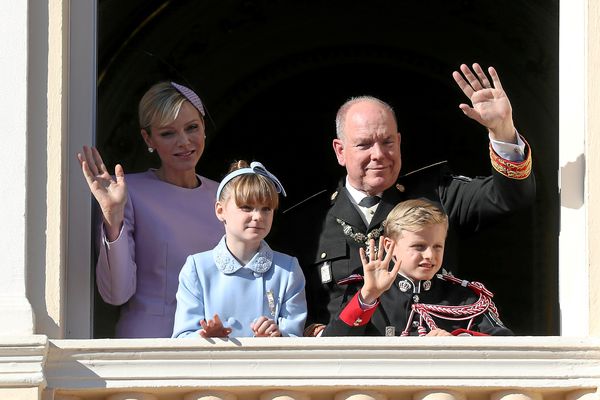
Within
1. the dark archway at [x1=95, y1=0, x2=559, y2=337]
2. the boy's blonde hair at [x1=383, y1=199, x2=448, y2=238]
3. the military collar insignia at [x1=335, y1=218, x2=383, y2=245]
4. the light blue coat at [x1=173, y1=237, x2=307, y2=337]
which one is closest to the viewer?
the light blue coat at [x1=173, y1=237, x2=307, y2=337]

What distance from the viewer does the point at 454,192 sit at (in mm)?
9148

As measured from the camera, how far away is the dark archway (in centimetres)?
1355

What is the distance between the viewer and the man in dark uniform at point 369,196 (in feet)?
28.8

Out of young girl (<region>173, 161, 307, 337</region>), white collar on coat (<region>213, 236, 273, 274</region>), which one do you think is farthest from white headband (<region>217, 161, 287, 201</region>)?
white collar on coat (<region>213, 236, 273, 274</region>)

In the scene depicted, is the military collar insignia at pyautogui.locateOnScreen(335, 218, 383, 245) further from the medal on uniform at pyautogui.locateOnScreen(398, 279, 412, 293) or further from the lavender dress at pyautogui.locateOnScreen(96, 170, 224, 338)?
the lavender dress at pyautogui.locateOnScreen(96, 170, 224, 338)

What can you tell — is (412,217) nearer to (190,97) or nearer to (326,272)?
(326,272)

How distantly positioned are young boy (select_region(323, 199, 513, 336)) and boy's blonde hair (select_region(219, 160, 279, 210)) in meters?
0.41

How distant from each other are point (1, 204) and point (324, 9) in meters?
6.06

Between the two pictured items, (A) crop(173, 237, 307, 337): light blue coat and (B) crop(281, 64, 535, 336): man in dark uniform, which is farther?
(B) crop(281, 64, 535, 336): man in dark uniform

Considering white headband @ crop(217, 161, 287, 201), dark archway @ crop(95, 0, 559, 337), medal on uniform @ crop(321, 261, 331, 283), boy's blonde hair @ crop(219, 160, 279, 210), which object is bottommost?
medal on uniform @ crop(321, 261, 331, 283)

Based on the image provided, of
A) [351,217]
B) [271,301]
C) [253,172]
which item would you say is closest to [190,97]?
[253,172]

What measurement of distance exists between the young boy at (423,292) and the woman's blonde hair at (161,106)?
99cm

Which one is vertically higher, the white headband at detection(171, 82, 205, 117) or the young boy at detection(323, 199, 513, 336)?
the white headband at detection(171, 82, 205, 117)

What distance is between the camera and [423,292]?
8.73 meters
